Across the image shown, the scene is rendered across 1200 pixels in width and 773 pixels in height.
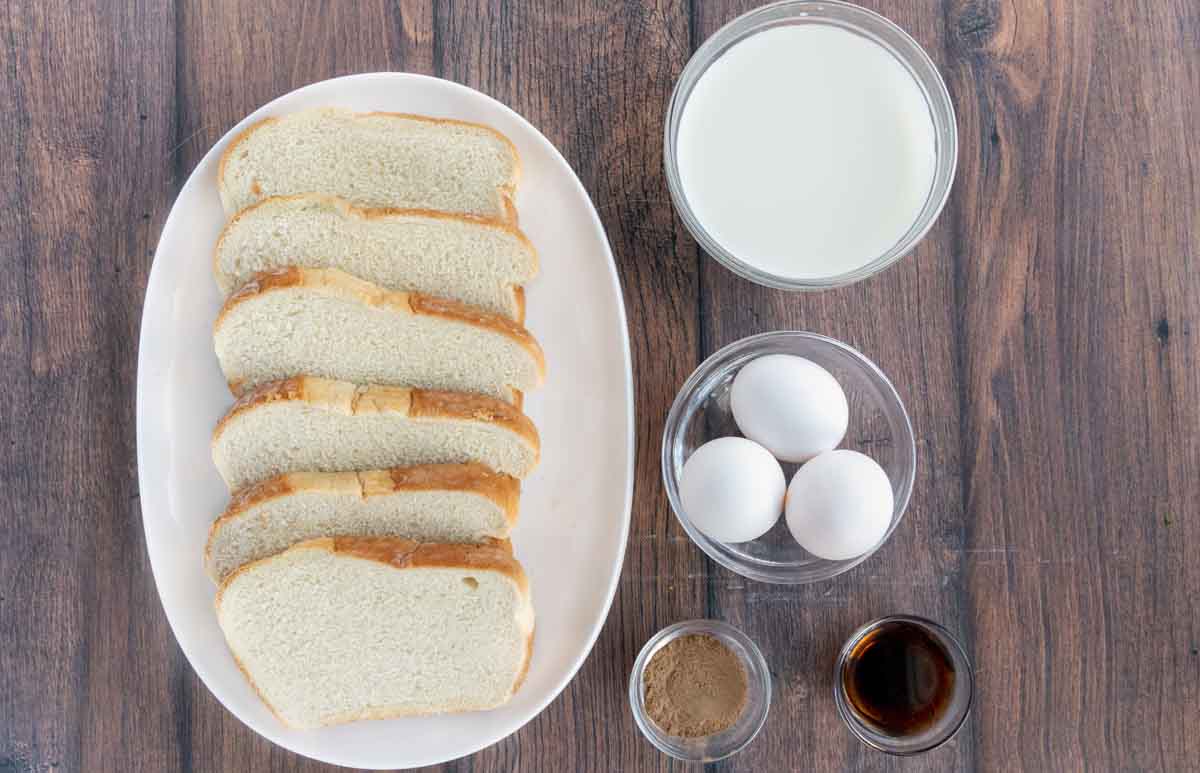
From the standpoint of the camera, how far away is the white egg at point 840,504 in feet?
4.28

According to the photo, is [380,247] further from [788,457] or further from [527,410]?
[788,457]

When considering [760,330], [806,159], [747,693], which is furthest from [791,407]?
[747,693]

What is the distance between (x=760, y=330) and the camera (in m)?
1.53

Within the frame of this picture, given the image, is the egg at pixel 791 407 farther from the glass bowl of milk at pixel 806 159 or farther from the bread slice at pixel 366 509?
the bread slice at pixel 366 509

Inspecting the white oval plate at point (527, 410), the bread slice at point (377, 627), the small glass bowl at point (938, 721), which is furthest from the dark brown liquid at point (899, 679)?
the bread slice at point (377, 627)

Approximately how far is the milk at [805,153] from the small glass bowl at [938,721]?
55 cm

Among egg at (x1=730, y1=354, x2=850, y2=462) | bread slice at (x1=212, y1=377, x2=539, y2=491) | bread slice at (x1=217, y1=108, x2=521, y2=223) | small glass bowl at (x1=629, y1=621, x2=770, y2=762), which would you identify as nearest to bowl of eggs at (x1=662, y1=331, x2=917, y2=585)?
egg at (x1=730, y1=354, x2=850, y2=462)

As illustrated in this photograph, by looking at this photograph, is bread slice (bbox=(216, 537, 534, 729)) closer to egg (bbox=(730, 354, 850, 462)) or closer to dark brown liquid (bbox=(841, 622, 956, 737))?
egg (bbox=(730, 354, 850, 462))

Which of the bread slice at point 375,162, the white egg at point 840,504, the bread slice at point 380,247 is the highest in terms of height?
the bread slice at point 375,162

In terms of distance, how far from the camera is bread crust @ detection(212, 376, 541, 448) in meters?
1.34

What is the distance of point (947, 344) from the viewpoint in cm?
154

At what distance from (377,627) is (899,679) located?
0.79 meters

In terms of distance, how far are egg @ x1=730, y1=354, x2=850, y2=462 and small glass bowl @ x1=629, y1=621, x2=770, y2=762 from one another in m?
0.30

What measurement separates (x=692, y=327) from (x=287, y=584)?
2.36 feet
